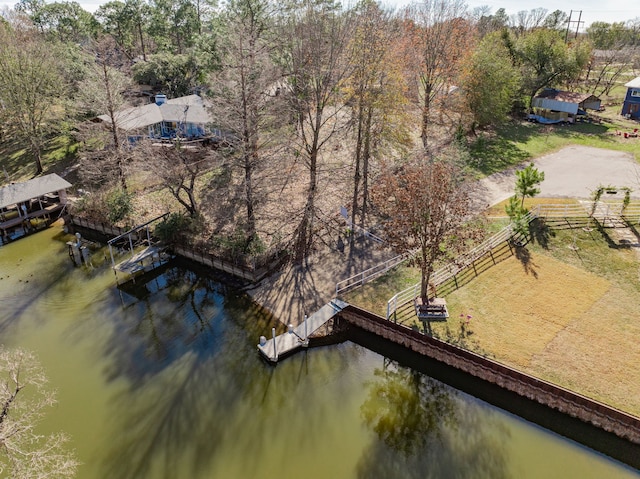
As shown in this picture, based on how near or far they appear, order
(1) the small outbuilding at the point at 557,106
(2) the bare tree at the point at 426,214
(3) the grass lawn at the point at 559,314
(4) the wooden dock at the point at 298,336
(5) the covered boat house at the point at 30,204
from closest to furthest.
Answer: (3) the grass lawn at the point at 559,314 → (2) the bare tree at the point at 426,214 → (4) the wooden dock at the point at 298,336 → (5) the covered boat house at the point at 30,204 → (1) the small outbuilding at the point at 557,106

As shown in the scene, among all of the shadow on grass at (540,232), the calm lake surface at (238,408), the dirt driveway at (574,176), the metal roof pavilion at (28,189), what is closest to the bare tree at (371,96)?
the dirt driveway at (574,176)

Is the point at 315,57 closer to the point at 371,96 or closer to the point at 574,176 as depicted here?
the point at 371,96

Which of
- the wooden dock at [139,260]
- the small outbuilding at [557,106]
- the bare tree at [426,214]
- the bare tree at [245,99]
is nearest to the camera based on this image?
the bare tree at [426,214]

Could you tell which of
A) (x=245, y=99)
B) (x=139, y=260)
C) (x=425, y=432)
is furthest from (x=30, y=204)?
(x=425, y=432)

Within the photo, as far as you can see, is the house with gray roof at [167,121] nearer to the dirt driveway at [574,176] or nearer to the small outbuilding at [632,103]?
the dirt driveway at [574,176]

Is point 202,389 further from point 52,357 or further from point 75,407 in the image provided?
point 52,357

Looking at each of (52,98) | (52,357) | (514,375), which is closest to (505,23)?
(52,98)

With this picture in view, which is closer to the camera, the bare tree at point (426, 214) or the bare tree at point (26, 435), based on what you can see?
the bare tree at point (26, 435)
